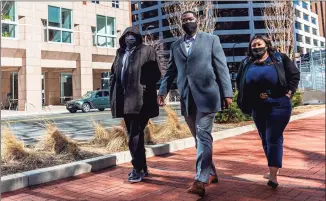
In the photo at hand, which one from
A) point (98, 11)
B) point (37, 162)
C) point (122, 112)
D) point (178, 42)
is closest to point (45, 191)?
point (37, 162)

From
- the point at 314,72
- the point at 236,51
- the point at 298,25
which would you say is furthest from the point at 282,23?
the point at 298,25

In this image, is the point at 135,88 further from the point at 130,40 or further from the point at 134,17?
the point at 134,17

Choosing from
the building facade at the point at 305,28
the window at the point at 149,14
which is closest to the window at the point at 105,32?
the window at the point at 149,14

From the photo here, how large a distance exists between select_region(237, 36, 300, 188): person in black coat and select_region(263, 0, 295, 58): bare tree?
18.4m

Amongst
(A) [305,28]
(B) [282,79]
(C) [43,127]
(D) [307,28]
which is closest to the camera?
(B) [282,79]

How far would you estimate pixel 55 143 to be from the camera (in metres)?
5.49

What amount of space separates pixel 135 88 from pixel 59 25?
2799 cm

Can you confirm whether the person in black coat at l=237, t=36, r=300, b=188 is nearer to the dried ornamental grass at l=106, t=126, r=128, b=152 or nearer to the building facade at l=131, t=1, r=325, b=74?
the dried ornamental grass at l=106, t=126, r=128, b=152

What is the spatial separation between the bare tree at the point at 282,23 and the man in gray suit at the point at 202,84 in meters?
18.9

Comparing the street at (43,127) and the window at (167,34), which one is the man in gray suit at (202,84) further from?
the window at (167,34)

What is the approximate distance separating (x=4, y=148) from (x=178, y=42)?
3023mm

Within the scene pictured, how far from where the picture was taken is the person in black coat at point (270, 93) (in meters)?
3.82

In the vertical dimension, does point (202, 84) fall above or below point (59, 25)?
below

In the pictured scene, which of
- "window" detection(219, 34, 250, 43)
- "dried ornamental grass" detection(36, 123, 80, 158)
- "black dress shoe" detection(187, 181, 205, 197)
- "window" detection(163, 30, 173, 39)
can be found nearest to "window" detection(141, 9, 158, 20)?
"window" detection(163, 30, 173, 39)
